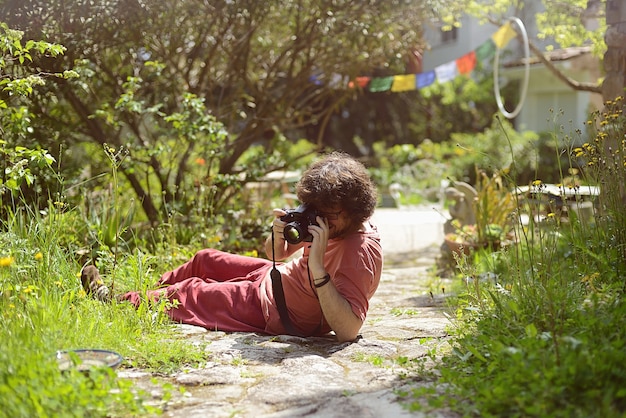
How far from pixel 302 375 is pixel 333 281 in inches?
23.1

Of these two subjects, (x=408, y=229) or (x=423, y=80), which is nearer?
(x=408, y=229)

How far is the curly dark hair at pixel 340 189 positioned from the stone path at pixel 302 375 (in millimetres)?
644

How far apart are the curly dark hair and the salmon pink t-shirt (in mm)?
129

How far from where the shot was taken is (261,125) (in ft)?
23.5

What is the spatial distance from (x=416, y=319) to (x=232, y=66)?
12.1 ft

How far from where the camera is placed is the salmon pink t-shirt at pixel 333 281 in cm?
345

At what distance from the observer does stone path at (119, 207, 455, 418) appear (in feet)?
8.73

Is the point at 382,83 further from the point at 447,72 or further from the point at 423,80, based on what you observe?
the point at 447,72

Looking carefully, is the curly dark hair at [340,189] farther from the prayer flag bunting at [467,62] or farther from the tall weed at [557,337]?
the prayer flag bunting at [467,62]

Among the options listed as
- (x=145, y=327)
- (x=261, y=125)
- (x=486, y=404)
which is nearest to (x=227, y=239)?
(x=261, y=125)

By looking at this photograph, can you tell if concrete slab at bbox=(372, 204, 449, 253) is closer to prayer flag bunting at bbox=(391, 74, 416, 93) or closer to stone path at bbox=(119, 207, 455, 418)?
prayer flag bunting at bbox=(391, 74, 416, 93)

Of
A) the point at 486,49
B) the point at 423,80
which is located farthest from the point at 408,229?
the point at 486,49

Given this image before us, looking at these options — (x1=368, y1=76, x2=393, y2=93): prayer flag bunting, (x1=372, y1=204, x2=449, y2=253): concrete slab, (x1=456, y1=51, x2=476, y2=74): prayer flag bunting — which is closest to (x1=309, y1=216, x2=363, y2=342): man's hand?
(x1=372, y1=204, x2=449, y2=253): concrete slab

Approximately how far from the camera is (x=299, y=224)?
11.3 feet
